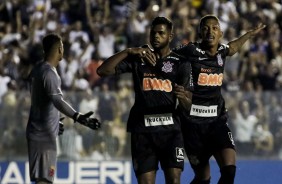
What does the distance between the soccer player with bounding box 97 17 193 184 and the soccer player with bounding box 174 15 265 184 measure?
916 mm

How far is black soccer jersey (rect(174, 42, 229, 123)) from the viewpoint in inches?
497

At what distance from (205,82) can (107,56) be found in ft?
29.8

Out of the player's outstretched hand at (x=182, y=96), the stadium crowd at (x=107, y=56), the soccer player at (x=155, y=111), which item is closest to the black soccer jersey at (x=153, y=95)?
the soccer player at (x=155, y=111)

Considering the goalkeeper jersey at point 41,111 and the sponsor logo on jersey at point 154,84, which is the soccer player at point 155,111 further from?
the goalkeeper jersey at point 41,111

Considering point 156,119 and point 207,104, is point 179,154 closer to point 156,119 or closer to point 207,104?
point 156,119

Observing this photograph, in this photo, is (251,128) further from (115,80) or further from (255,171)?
(115,80)

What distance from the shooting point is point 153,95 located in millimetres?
11594

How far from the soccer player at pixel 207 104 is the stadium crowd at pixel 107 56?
15.9 feet

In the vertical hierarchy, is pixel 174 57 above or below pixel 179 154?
above

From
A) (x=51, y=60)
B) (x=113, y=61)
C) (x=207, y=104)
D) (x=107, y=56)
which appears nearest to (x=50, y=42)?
(x=51, y=60)

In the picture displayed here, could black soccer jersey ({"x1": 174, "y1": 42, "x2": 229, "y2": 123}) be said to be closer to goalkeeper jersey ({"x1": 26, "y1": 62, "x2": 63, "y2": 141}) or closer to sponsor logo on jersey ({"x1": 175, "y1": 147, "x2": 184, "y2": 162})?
sponsor logo on jersey ({"x1": 175, "y1": 147, "x2": 184, "y2": 162})

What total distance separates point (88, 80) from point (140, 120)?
8803 mm

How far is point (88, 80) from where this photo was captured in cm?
2042

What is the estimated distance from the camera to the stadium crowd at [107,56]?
57.7 feet
